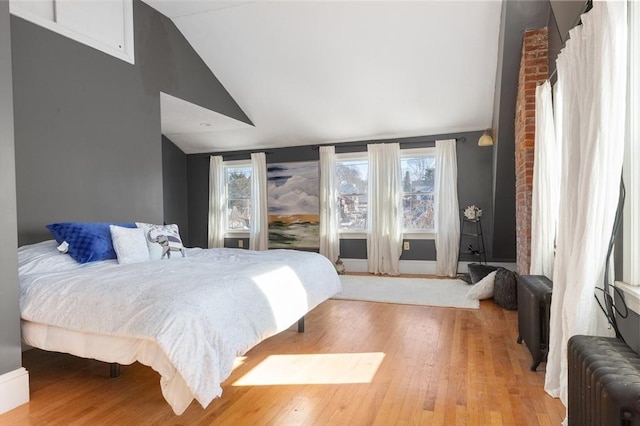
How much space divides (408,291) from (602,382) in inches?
138

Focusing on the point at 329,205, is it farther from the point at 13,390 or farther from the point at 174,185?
the point at 13,390

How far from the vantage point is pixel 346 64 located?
457 cm

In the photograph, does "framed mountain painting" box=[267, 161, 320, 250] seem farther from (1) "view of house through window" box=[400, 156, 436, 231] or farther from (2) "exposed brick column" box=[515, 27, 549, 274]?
(2) "exposed brick column" box=[515, 27, 549, 274]

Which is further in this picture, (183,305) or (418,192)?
Result: (418,192)

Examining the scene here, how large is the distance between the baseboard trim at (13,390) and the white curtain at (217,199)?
5.02m

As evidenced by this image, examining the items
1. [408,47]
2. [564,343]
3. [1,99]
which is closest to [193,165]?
[408,47]

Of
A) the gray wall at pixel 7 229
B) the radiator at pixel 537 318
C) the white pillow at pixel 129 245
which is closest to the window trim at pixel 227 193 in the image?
the white pillow at pixel 129 245

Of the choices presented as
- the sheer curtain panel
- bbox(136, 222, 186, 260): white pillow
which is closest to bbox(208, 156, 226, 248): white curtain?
the sheer curtain panel

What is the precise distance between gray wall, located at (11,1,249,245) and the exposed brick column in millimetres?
3659

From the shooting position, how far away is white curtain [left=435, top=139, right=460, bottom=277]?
5.66m

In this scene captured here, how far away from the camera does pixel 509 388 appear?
2186 millimetres

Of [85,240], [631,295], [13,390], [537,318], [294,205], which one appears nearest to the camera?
[631,295]

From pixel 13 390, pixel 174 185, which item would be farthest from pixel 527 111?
pixel 174 185

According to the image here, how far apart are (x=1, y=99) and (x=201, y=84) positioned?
2.89 metres
